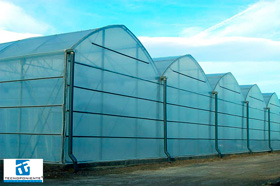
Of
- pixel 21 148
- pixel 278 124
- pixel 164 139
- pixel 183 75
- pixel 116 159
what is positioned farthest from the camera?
pixel 278 124

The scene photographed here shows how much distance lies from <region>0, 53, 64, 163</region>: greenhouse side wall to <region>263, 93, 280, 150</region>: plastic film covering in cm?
3667

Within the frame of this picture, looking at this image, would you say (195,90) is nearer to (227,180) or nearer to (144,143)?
(144,143)

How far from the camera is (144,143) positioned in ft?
78.1

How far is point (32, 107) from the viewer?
18859 mm

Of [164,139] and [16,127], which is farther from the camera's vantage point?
[164,139]

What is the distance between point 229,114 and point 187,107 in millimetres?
9144

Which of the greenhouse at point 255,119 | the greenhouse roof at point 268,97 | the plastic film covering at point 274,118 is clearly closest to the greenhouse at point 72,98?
the greenhouse at point 255,119

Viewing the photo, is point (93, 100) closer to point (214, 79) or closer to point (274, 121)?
point (214, 79)

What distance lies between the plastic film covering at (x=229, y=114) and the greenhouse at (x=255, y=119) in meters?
1.62

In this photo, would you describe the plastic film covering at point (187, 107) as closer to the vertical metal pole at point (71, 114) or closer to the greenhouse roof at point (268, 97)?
the vertical metal pole at point (71, 114)

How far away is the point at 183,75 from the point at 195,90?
94.9 inches

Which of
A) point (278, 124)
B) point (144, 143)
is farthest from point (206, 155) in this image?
point (278, 124)

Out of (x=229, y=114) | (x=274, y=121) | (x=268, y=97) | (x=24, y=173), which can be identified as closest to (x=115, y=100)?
(x=24, y=173)

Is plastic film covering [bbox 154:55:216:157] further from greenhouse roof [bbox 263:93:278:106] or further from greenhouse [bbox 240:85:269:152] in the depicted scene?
greenhouse roof [bbox 263:93:278:106]
